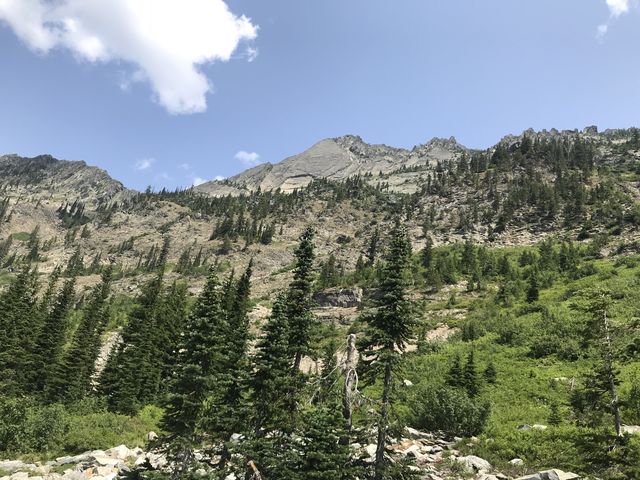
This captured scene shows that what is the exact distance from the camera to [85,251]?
169625mm

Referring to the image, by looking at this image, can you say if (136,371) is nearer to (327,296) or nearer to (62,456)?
(62,456)

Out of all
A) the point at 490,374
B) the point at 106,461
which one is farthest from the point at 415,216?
the point at 106,461

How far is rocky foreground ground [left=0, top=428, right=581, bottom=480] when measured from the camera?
19.3 m

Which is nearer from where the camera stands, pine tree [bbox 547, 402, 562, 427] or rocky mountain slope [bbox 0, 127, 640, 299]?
pine tree [bbox 547, 402, 562, 427]

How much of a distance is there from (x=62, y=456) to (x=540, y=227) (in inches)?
4481

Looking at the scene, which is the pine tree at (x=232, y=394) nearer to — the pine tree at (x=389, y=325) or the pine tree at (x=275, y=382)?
the pine tree at (x=275, y=382)

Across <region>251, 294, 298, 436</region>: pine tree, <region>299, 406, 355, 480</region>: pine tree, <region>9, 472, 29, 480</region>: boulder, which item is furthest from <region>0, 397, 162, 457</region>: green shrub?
<region>299, 406, 355, 480</region>: pine tree

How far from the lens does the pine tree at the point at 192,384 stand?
21.3 m

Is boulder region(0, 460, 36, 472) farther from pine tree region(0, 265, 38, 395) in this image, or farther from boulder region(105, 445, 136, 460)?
pine tree region(0, 265, 38, 395)

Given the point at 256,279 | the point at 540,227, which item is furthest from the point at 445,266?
the point at 256,279

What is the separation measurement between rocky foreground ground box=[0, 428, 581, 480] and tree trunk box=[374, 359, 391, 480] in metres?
0.48

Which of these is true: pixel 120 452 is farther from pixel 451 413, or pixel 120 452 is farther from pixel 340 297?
pixel 340 297

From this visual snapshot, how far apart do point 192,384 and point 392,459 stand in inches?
422

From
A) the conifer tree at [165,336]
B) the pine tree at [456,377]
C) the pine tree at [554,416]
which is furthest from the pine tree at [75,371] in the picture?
the pine tree at [554,416]
